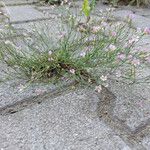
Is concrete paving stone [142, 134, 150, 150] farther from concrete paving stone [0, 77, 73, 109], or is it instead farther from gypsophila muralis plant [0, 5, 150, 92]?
concrete paving stone [0, 77, 73, 109]

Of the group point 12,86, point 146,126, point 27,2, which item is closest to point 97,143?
point 146,126

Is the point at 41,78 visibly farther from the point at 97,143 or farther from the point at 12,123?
the point at 97,143

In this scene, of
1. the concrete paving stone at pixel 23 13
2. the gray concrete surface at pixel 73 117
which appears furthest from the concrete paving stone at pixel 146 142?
the concrete paving stone at pixel 23 13

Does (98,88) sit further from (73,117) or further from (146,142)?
(146,142)

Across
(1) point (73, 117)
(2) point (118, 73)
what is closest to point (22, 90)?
(1) point (73, 117)

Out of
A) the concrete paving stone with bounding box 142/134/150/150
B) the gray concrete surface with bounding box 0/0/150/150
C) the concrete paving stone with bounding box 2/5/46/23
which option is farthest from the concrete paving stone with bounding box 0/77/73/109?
the concrete paving stone with bounding box 2/5/46/23
